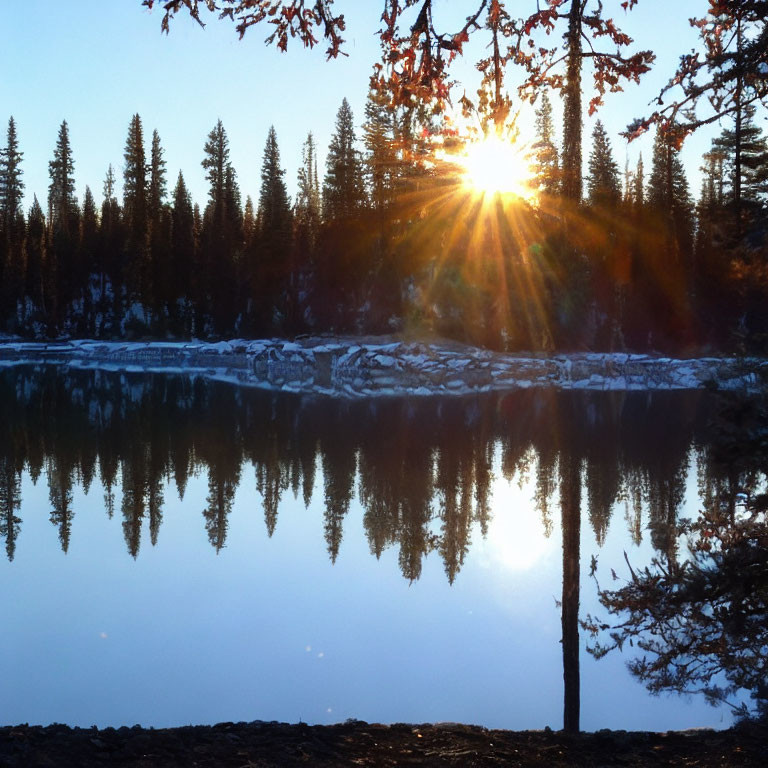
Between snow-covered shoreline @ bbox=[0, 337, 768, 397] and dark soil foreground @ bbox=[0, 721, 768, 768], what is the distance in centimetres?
2592

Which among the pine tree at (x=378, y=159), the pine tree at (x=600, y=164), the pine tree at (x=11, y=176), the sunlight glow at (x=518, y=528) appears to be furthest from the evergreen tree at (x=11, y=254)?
the sunlight glow at (x=518, y=528)

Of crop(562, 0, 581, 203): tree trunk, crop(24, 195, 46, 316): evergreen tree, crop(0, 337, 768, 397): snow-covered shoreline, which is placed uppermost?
crop(24, 195, 46, 316): evergreen tree

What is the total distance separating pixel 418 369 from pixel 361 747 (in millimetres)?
32456

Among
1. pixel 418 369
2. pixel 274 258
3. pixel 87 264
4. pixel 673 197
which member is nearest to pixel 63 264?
pixel 87 264

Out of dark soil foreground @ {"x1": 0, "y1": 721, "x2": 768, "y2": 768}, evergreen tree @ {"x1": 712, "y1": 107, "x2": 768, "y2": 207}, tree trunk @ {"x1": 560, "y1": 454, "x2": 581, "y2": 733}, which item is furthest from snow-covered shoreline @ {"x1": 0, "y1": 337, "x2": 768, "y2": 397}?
dark soil foreground @ {"x1": 0, "y1": 721, "x2": 768, "y2": 768}

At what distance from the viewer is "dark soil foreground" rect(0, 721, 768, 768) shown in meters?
4.18

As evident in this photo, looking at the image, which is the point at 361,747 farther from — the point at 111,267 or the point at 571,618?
the point at 111,267

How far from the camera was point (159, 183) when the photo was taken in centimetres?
6544

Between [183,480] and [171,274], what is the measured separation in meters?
43.5

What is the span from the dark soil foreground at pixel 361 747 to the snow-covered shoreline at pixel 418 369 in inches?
1020

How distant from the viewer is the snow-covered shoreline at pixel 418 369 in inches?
1374

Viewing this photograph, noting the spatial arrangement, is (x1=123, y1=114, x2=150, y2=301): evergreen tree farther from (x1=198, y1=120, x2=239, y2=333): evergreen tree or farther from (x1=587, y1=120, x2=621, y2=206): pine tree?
(x1=587, y1=120, x2=621, y2=206): pine tree

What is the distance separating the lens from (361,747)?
4500mm

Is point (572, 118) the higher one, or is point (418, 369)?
point (572, 118)
